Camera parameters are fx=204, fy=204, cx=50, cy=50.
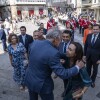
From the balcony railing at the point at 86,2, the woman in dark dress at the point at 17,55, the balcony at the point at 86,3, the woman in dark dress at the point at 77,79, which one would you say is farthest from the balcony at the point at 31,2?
the woman in dark dress at the point at 77,79

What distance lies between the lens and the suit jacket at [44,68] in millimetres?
2598

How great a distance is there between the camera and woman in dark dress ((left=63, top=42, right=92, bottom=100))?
2814 mm

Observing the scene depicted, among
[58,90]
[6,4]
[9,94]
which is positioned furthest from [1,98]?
[6,4]

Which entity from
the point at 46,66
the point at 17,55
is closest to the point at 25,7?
the point at 17,55

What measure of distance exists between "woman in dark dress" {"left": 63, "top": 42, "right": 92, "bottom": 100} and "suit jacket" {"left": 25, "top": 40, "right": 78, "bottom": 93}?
220mm

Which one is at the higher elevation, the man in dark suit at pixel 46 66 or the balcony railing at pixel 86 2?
the balcony railing at pixel 86 2

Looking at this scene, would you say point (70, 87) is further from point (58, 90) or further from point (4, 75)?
point (4, 75)

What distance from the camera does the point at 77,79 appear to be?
2.95 metres

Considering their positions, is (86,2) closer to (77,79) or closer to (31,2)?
(31,2)

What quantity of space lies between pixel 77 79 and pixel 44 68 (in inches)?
21.4

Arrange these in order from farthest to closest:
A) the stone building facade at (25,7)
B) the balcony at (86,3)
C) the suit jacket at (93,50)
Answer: the stone building facade at (25,7), the balcony at (86,3), the suit jacket at (93,50)

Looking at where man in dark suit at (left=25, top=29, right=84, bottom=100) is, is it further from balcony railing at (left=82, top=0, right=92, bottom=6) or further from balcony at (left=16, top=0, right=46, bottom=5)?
balcony at (left=16, top=0, right=46, bottom=5)

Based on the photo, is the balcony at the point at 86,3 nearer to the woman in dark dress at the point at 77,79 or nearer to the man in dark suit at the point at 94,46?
the man in dark suit at the point at 94,46

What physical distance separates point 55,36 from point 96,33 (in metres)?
2.36
